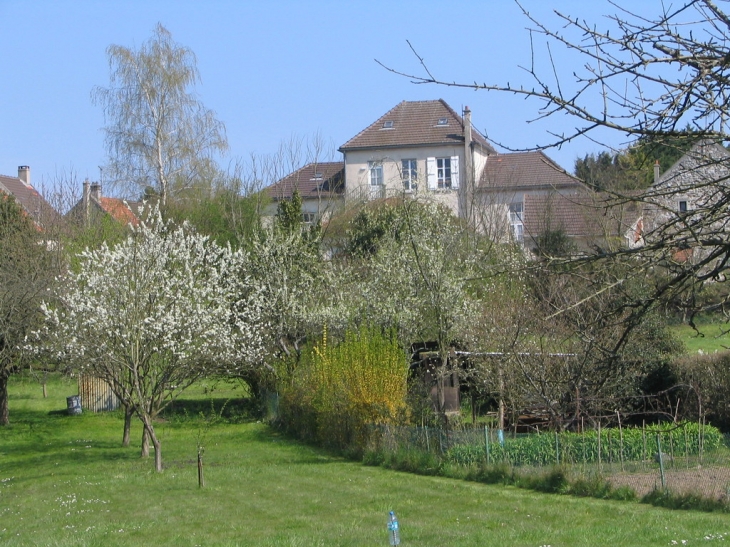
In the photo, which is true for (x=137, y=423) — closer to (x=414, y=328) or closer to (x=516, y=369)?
(x=414, y=328)

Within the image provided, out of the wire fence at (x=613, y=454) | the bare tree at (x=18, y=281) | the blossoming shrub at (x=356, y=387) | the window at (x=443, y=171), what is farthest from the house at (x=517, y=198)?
the wire fence at (x=613, y=454)

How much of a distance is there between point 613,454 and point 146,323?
436 inches

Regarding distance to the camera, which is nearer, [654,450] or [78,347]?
[654,450]

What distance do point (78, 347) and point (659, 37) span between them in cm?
1803

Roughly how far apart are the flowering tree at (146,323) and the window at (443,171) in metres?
23.8

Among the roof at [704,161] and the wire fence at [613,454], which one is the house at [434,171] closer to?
the wire fence at [613,454]

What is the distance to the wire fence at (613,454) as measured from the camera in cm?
1348

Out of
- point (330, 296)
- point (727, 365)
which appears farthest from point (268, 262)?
point (727, 365)

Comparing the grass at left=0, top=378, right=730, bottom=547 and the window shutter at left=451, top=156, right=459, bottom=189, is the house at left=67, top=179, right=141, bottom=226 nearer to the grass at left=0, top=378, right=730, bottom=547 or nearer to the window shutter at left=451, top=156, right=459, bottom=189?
the grass at left=0, top=378, right=730, bottom=547

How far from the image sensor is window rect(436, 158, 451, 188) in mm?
45469

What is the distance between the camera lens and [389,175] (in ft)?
151

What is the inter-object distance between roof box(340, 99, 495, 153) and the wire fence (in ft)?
101

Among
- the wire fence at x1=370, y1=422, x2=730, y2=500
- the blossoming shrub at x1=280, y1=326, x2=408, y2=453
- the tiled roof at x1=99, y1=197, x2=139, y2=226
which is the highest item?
the tiled roof at x1=99, y1=197, x2=139, y2=226

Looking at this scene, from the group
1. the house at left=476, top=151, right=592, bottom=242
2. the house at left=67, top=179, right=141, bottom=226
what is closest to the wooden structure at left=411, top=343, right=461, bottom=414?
the house at left=476, top=151, right=592, bottom=242
